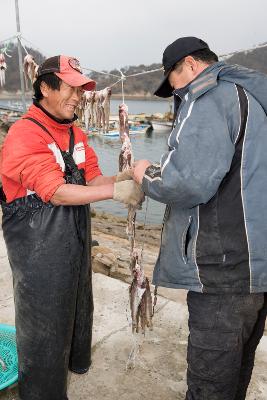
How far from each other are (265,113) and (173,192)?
760 mm

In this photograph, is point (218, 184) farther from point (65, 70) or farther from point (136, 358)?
point (136, 358)

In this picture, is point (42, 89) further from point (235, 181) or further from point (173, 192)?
point (235, 181)

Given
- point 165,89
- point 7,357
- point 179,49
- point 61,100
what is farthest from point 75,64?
point 7,357

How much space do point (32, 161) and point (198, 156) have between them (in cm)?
111

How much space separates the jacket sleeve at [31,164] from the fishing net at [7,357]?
1823 mm

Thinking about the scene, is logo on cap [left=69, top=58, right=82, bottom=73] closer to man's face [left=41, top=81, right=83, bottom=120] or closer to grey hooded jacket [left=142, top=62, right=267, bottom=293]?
man's face [left=41, top=81, right=83, bottom=120]

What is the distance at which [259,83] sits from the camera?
2.37 metres

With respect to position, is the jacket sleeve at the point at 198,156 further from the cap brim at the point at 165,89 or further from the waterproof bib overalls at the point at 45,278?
the waterproof bib overalls at the point at 45,278

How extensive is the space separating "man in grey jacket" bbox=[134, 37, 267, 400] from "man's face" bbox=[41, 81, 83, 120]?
718 mm

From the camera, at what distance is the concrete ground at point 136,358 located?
3.49m

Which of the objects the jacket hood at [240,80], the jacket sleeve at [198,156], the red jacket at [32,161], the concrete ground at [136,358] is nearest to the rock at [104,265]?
the concrete ground at [136,358]

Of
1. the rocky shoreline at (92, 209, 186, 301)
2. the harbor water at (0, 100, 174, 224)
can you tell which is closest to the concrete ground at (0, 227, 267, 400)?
the rocky shoreline at (92, 209, 186, 301)

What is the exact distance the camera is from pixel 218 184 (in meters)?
2.27

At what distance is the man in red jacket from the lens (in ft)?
8.67
